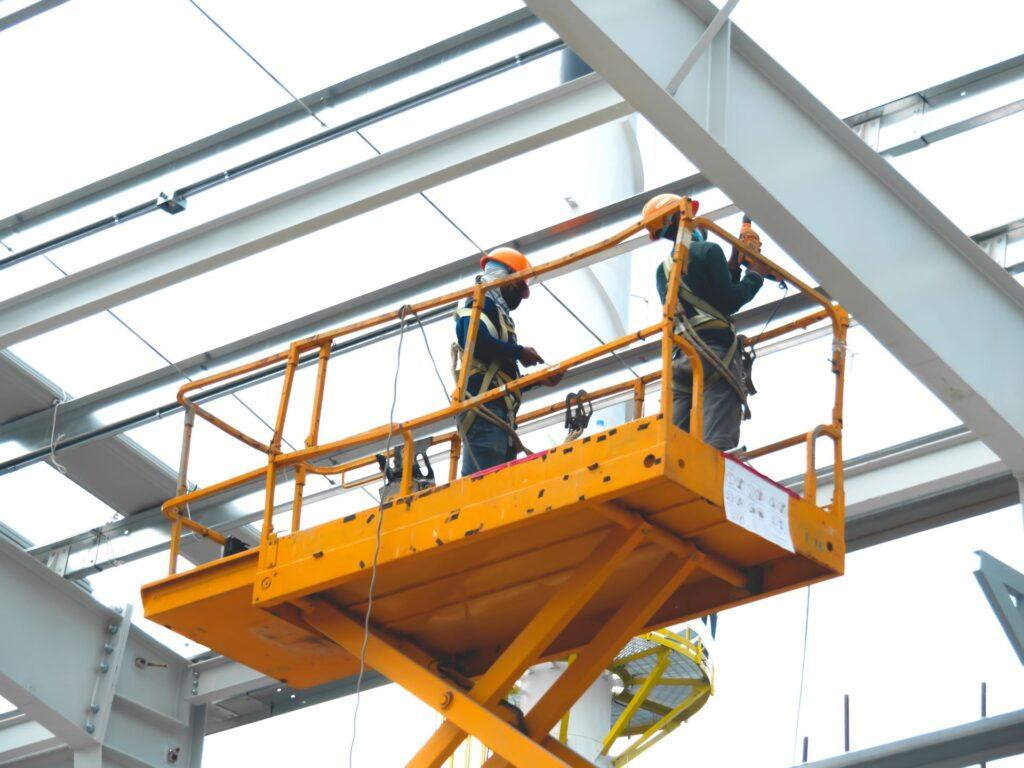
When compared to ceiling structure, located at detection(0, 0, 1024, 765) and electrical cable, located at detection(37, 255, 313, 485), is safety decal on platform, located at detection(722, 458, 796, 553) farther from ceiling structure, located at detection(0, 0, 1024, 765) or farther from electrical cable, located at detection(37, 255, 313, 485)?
electrical cable, located at detection(37, 255, 313, 485)

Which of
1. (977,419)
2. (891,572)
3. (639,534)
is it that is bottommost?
(639,534)

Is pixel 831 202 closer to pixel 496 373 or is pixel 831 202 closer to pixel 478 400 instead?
pixel 478 400

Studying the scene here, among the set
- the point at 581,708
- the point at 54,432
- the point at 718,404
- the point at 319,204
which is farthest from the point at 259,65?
the point at 581,708

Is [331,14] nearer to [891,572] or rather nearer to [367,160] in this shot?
[367,160]

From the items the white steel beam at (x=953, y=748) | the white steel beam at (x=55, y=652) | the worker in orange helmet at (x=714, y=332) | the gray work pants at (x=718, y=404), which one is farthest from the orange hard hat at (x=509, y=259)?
the white steel beam at (x=55, y=652)

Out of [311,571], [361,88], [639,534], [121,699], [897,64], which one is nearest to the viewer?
[639,534]

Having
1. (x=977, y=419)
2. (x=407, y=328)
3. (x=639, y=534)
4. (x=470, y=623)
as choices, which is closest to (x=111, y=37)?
(x=407, y=328)

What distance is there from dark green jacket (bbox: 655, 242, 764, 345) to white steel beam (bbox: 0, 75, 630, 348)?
5.60 feet

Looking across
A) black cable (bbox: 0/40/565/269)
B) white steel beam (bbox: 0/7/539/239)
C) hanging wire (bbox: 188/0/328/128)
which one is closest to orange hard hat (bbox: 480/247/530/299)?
black cable (bbox: 0/40/565/269)

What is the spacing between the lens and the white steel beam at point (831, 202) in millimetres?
8703

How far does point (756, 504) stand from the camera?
9203mm

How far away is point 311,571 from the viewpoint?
1000cm

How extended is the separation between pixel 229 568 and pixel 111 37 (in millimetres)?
4553

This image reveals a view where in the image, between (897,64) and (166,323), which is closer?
(897,64)
